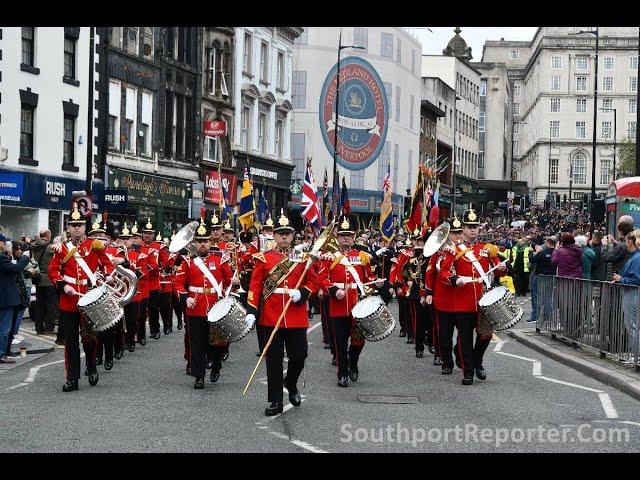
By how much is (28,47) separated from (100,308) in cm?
2247

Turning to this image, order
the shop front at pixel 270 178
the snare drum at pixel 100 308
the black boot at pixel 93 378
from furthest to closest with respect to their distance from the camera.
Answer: the shop front at pixel 270 178, the black boot at pixel 93 378, the snare drum at pixel 100 308

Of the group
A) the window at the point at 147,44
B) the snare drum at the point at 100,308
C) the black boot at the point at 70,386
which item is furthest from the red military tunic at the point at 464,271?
the window at the point at 147,44

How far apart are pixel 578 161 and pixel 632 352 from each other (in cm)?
13689

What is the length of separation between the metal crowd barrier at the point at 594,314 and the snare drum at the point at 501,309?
65.8 inches

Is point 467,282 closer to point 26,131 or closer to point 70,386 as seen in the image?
point 70,386

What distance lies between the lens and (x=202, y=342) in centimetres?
1341

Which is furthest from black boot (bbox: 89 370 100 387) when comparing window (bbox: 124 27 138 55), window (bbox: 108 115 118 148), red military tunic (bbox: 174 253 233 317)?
window (bbox: 124 27 138 55)

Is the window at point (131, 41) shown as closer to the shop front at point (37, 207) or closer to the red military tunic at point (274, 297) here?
the shop front at point (37, 207)

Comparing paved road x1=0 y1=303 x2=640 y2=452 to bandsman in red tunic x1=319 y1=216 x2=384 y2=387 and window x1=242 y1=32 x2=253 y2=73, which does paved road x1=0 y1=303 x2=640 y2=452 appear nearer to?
bandsman in red tunic x1=319 y1=216 x2=384 y2=387

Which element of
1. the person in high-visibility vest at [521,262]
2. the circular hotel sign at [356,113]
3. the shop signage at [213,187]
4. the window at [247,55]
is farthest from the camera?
the circular hotel sign at [356,113]

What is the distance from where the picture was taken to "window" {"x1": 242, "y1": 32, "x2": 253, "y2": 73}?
164ft

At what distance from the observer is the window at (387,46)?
241 feet
